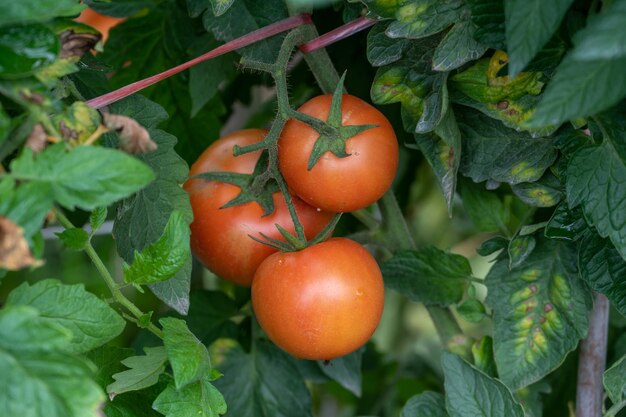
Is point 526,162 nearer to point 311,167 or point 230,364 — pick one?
point 311,167

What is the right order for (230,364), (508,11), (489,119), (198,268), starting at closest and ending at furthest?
(508,11), (489,119), (230,364), (198,268)

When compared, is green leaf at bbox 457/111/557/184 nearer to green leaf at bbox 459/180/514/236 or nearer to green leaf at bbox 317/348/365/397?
green leaf at bbox 459/180/514/236

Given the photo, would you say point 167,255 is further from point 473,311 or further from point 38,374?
point 473,311

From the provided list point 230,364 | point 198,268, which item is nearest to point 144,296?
point 198,268

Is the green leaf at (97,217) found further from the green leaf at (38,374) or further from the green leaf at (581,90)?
the green leaf at (581,90)

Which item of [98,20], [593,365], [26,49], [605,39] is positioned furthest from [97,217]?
[98,20]

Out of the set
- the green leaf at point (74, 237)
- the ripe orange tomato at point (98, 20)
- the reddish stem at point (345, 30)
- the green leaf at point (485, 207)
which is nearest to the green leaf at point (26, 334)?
the green leaf at point (74, 237)

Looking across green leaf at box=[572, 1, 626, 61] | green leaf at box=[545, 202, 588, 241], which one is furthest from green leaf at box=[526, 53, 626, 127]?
green leaf at box=[545, 202, 588, 241]
